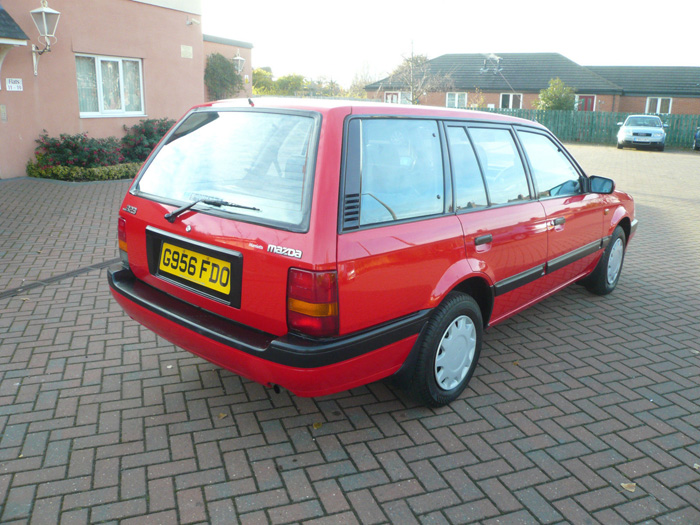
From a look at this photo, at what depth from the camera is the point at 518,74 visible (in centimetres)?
4244

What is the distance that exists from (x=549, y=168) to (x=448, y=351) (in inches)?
75.5

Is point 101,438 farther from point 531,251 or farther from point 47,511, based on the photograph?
point 531,251

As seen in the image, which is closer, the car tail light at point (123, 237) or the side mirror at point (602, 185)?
the car tail light at point (123, 237)

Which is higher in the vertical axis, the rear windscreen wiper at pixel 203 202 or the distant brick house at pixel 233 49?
the distant brick house at pixel 233 49

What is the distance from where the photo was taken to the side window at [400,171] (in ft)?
9.55

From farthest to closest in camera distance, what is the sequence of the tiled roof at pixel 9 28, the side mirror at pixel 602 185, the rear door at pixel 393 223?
the tiled roof at pixel 9 28
the side mirror at pixel 602 185
the rear door at pixel 393 223

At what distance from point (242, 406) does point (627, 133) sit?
2681cm

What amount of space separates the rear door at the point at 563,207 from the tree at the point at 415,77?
3384 cm

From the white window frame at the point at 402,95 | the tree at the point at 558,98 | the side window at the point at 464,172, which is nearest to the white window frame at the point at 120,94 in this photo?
the side window at the point at 464,172

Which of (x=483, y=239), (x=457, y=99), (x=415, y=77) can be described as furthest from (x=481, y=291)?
(x=457, y=99)

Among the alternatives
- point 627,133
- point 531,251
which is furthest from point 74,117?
point 627,133

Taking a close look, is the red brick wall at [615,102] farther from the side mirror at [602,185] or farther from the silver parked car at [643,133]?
the side mirror at [602,185]

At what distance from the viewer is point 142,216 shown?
11.1 ft

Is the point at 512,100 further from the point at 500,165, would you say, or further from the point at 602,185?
the point at 500,165
